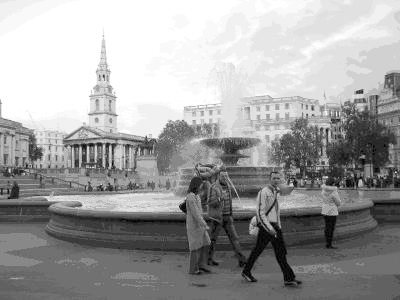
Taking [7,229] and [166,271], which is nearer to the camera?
[166,271]

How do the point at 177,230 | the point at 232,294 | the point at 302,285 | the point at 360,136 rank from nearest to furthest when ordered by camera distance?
the point at 232,294 < the point at 302,285 < the point at 177,230 < the point at 360,136

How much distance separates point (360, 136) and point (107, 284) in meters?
54.1

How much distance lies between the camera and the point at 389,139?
5944cm

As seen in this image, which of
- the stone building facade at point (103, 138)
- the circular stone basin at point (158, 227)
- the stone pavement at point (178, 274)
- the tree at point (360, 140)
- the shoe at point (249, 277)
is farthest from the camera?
the stone building facade at point (103, 138)

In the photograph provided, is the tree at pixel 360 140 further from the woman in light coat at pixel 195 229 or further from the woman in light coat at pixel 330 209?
the woman in light coat at pixel 195 229

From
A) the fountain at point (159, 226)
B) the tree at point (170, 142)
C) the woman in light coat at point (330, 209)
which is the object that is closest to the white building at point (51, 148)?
the tree at point (170, 142)

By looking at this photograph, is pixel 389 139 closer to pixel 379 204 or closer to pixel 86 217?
pixel 379 204

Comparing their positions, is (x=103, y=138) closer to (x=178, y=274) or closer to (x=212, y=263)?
(x=212, y=263)

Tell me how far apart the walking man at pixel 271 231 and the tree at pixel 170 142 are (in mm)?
83598

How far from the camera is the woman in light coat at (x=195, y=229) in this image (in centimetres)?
760

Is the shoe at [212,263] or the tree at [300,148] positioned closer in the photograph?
the shoe at [212,263]

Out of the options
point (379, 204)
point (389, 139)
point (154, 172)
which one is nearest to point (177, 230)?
point (379, 204)

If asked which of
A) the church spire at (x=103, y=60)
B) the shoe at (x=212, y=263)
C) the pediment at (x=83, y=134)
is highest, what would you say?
the church spire at (x=103, y=60)

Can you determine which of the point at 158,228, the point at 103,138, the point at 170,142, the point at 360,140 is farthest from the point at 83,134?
Answer: the point at 158,228
